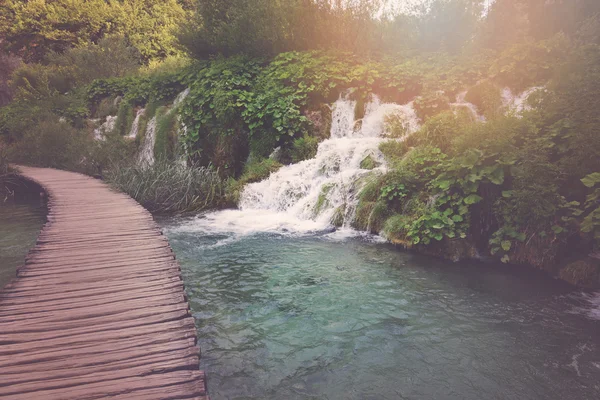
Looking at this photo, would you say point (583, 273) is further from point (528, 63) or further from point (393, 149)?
point (528, 63)

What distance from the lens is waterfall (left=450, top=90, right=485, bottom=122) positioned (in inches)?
382

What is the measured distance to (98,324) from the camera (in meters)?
3.08

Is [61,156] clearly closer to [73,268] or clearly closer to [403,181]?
[73,268]

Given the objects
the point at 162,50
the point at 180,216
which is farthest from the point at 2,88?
the point at 180,216

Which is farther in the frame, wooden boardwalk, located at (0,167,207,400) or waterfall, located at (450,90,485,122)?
waterfall, located at (450,90,485,122)

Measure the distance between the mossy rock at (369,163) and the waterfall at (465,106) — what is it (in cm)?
262

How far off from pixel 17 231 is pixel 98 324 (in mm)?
7227

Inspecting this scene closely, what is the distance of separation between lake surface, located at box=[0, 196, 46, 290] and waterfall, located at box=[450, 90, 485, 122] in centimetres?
1002

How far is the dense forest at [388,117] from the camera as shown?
5688 millimetres

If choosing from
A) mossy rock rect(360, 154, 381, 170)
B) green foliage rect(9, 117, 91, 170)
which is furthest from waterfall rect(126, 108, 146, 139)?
mossy rock rect(360, 154, 381, 170)

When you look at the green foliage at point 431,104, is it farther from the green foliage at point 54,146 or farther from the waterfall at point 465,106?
the green foliage at point 54,146

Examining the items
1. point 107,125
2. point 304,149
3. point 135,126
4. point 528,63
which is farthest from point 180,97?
point 528,63

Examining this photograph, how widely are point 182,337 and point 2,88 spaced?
28.6 m

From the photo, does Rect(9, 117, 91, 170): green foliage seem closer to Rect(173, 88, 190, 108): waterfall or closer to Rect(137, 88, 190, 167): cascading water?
Rect(137, 88, 190, 167): cascading water
